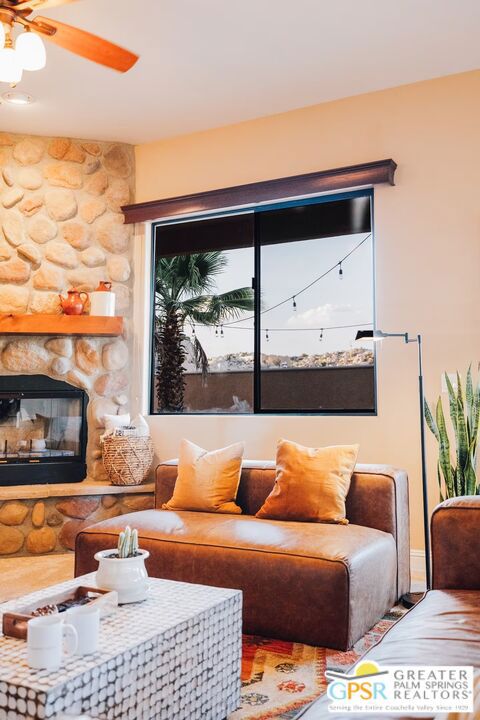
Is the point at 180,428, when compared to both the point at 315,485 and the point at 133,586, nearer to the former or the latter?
the point at 315,485

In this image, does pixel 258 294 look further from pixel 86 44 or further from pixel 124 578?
pixel 124 578

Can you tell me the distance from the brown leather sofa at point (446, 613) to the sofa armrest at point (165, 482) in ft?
5.88

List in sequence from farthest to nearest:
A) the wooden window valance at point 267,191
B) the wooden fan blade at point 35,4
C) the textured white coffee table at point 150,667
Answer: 1. the wooden window valance at point 267,191
2. the wooden fan blade at point 35,4
3. the textured white coffee table at point 150,667

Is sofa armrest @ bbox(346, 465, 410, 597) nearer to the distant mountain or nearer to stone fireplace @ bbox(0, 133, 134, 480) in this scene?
the distant mountain

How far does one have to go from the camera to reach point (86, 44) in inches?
108

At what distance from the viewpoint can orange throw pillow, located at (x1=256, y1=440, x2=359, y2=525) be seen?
3.05 metres

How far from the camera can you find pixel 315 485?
308 cm

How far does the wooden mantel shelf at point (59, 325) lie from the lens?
449cm

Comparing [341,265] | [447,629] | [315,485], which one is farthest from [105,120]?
[447,629]

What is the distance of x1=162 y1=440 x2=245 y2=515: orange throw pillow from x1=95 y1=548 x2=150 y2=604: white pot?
138 centimetres

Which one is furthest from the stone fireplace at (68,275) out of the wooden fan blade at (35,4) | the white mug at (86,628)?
the white mug at (86,628)

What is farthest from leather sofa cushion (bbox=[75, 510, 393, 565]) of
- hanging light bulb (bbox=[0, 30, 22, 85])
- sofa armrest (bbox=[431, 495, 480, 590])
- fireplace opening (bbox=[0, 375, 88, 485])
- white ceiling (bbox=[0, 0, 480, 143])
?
white ceiling (bbox=[0, 0, 480, 143])

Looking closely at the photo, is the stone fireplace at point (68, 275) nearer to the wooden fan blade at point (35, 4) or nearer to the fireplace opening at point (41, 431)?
the fireplace opening at point (41, 431)

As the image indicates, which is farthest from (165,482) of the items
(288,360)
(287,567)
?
(288,360)
